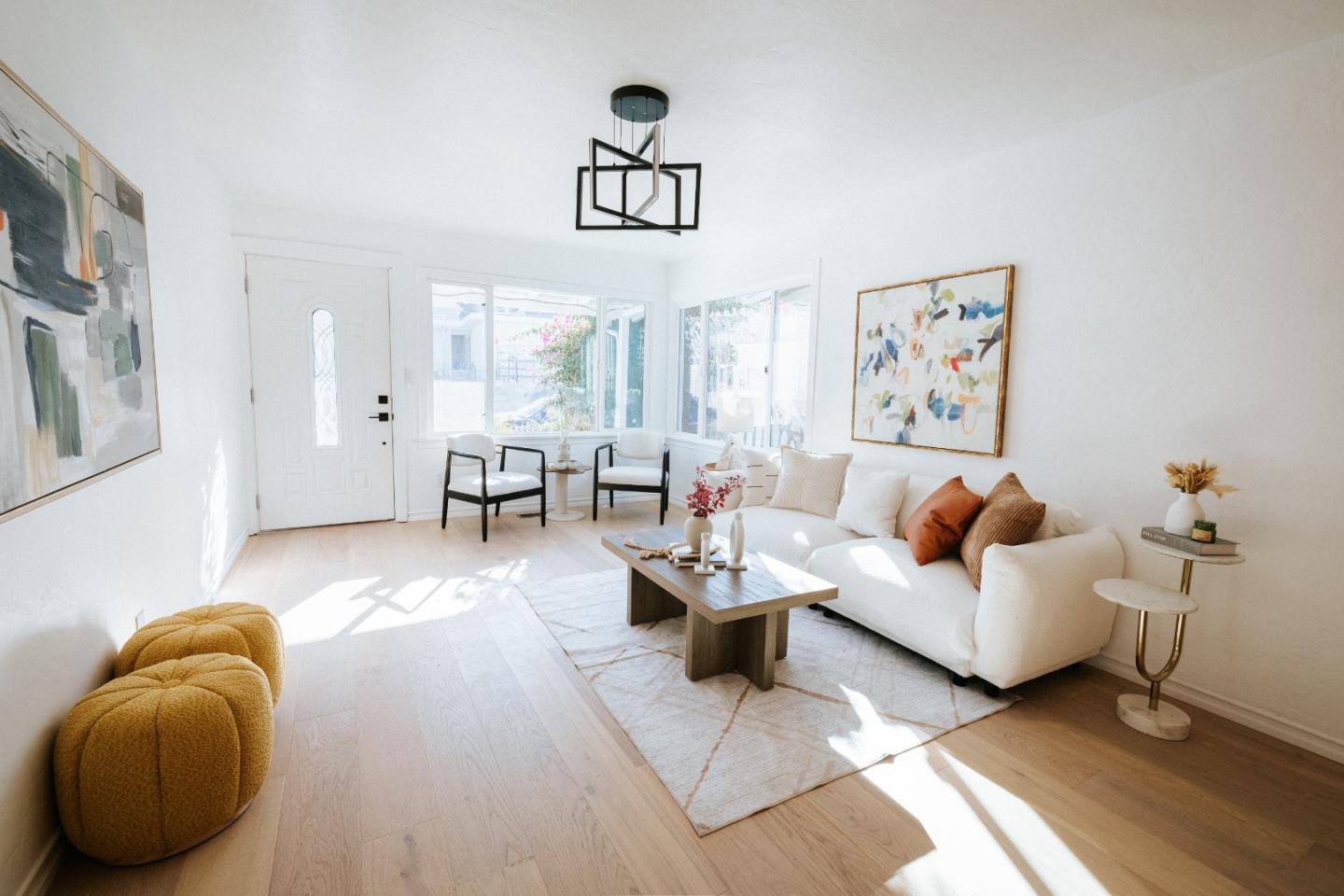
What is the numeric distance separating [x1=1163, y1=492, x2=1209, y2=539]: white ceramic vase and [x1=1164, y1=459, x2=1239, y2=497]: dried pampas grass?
35mm

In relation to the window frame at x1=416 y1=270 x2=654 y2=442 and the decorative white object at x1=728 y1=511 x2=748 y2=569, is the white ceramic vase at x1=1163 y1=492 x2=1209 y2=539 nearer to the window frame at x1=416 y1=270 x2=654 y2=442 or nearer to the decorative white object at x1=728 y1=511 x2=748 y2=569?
the decorative white object at x1=728 y1=511 x2=748 y2=569

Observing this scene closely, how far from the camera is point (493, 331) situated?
17.5 ft

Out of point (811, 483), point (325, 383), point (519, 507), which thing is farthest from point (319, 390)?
point (811, 483)

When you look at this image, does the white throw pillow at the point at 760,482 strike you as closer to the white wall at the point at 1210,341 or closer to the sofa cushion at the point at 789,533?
the sofa cushion at the point at 789,533

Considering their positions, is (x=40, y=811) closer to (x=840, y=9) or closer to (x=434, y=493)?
(x=840, y=9)

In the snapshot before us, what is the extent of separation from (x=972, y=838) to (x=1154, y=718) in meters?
1.11

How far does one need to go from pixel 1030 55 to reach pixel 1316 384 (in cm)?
158

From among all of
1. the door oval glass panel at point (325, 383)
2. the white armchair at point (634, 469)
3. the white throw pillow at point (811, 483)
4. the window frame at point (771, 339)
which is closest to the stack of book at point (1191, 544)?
the white throw pillow at point (811, 483)

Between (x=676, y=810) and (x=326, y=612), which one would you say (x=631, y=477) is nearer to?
(x=326, y=612)

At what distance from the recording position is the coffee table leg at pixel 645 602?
301 centimetres

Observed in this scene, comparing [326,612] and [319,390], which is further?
[319,390]

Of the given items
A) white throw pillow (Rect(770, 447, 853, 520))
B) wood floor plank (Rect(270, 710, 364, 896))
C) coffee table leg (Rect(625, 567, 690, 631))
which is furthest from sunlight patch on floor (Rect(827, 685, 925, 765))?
white throw pillow (Rect(770, 447, 853, 520))

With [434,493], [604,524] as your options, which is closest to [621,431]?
[604,524]

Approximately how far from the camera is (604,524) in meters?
5.14
